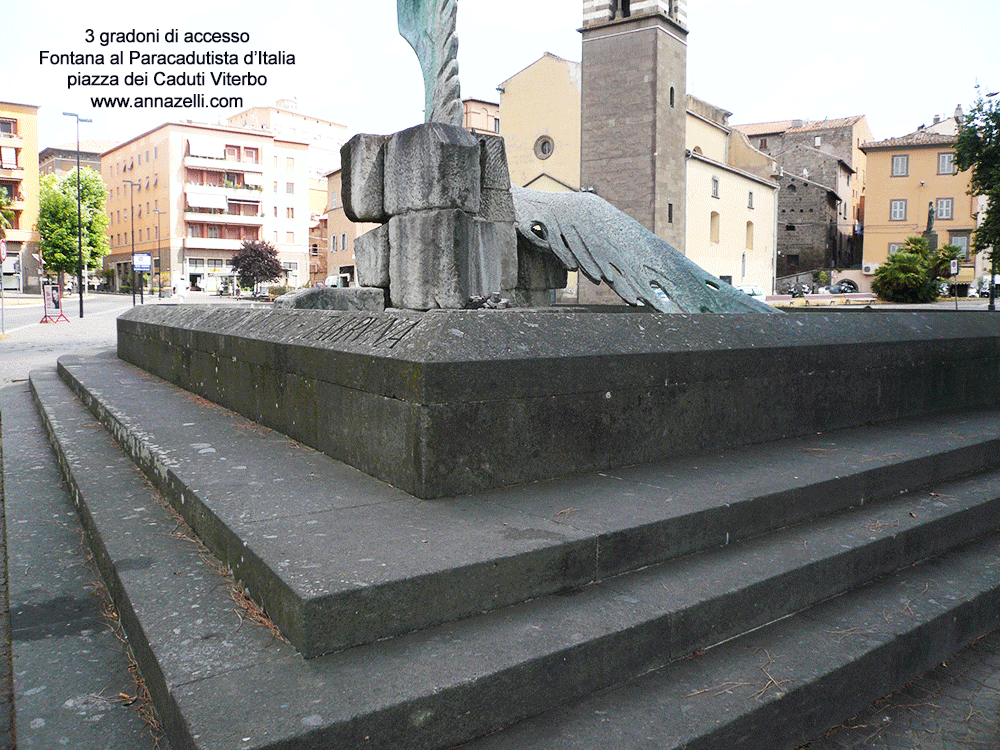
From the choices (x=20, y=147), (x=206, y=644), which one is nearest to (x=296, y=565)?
(x=206, y=644)

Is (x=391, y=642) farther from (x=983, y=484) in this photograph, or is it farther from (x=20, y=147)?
(x=20, y=147)

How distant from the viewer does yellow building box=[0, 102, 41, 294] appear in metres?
62.9

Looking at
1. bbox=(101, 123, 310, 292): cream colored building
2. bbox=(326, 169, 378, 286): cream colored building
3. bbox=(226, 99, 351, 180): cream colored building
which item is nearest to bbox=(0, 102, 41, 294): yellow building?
bbox=(101, 123, 310, 292): cream colored building

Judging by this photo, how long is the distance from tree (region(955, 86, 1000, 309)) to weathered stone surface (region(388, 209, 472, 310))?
1025cm

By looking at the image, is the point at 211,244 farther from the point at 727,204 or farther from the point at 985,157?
the point at 985,157

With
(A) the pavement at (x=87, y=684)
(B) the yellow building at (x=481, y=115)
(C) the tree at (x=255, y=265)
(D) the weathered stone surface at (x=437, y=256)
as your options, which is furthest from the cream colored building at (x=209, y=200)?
(A) the pavement at (x=87, y=684)

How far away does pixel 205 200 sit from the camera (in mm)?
72750

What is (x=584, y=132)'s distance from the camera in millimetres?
35844

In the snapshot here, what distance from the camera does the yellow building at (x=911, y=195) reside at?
6112 cm

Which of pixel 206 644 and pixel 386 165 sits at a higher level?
pixel 386 165

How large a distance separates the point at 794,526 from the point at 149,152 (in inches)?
3273

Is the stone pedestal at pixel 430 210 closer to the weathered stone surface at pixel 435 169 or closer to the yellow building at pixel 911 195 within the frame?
the weathered stone surface at pixel 435 169

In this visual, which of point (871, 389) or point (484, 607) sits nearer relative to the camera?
point (484, 607)

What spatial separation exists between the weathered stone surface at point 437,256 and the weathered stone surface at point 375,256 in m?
0.40
